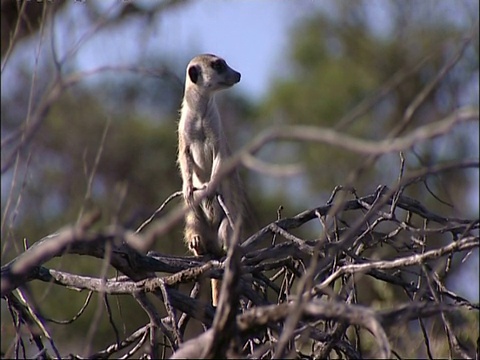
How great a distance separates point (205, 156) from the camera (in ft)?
19.9

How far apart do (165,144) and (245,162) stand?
20519mm

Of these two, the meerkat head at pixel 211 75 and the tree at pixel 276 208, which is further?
the meerkat head at pixel 211 75

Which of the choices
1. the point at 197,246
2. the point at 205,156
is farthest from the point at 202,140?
the point at 197,246

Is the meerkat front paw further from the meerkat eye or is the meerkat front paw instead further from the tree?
the meerkat eye

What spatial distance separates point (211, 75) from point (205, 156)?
533 millimetres

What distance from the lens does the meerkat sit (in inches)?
226

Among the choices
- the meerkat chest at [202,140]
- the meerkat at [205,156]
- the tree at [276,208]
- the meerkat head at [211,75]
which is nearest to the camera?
the tree at [276,208]

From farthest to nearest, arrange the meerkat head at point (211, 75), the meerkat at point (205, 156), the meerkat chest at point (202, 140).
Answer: the meerkat head at point (211, 75) → the meerkat chest at point (202, 140) → the meerkat at point (205, 156)

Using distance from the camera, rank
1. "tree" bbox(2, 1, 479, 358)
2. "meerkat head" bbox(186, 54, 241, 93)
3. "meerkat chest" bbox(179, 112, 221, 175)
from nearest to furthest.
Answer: "tree" bbox(2, 1, 479, 358), "meerkat chest" bbox(179, 112, 221, 175), "meerkat head" bbox(186, 54, 241, 93)

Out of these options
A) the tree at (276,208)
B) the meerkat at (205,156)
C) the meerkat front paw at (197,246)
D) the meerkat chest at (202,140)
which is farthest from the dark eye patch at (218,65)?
the meerkat front paw at (197,246)

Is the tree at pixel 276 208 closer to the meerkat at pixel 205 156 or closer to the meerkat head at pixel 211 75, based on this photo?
the meerkat at pixel 205 156

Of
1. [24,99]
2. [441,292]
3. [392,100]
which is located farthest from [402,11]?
[441,292]

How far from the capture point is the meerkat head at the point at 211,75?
636 centimetres

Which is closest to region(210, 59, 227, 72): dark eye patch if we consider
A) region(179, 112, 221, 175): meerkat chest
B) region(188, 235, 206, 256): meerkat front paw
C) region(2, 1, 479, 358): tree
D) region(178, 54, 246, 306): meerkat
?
region(178, 54, 246, 306): meerkat
